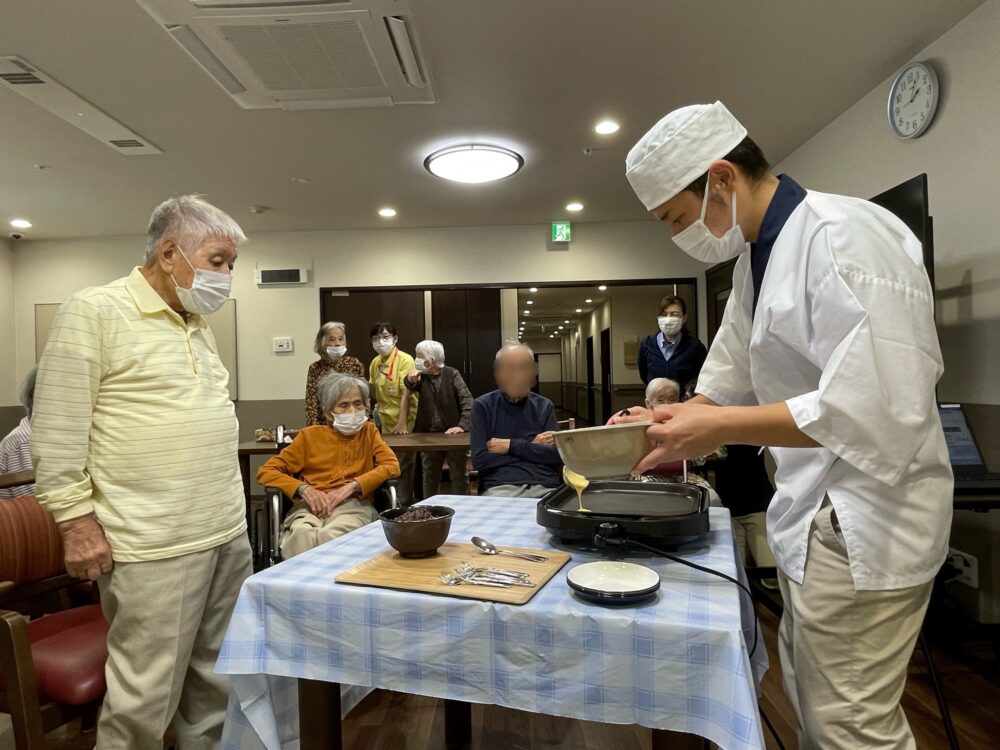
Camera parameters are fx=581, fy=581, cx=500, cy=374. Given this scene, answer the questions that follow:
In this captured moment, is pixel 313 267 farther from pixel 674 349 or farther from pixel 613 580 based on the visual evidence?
pixel 613 580

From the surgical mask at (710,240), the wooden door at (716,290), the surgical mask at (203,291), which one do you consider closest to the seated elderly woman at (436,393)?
the wooden door at (716,290)

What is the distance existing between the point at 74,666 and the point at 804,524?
1605 millimetres

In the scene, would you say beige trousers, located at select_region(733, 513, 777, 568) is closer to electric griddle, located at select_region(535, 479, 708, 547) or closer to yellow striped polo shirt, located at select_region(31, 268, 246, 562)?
electric griddle, located at select_region(535, 479, 708, 547)

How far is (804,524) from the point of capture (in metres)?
0.92

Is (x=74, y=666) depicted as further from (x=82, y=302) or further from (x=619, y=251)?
(x=619, y=251)

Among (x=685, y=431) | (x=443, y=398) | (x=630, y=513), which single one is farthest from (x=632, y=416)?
(x=443, y=398)

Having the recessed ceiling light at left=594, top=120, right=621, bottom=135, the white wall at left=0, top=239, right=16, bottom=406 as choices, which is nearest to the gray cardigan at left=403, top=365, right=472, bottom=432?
the recessed ceiling light at left=594, top=120, right=621, bottom=135

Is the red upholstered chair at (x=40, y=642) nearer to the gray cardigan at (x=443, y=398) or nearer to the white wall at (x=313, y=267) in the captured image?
the gray cardigan at (x=443, y=398)

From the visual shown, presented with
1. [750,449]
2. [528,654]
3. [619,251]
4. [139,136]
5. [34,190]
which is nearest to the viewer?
[528,654]

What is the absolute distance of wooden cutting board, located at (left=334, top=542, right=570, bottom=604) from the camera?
3.09ft

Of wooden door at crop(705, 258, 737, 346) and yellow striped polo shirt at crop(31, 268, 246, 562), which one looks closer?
yellow striped polo shirt at crop(31, 268, 246, 562)

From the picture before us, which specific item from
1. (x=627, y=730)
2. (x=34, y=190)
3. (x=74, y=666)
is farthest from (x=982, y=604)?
(x=34, y=190)

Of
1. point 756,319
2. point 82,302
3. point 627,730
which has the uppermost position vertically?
point 82,302

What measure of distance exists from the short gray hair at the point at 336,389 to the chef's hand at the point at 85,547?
1.25 metres
